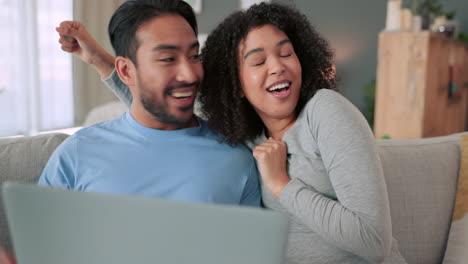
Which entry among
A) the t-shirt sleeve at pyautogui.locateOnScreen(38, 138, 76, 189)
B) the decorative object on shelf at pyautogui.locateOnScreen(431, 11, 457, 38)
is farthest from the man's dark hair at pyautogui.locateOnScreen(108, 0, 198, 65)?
the decorative object on shelf at pyautogui.locateOnScreen(431, 11, 457, 38)

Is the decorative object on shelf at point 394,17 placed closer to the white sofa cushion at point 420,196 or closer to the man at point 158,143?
the white sofa cushion at point 420,196

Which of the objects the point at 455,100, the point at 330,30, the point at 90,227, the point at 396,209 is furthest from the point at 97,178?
the point at 330,30

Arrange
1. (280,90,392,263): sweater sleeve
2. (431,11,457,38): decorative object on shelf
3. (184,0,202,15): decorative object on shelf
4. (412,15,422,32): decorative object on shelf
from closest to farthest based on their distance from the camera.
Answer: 1. (280,90,392,263): sweater sleeve
2. (412,15,422,32): decorative object on shelf
3. (431,11,457,38): decorative object on shelf
4. (184,0,202,15): decorative object on shelf

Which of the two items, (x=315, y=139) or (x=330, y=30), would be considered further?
(x=330, y=30)

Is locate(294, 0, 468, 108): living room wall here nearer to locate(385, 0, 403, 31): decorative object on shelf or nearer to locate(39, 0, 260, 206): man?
locate(385, 0, 403, 31): decorative object on shelf

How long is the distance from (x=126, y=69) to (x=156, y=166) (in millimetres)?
308

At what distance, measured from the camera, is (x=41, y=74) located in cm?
387

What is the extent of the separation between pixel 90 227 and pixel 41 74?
3637 millimetres

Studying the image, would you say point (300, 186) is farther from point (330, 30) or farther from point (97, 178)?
point (330, 30)

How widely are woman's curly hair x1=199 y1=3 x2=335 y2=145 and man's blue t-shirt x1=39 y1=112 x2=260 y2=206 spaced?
80 millimetres

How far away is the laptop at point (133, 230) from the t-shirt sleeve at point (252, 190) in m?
0.73

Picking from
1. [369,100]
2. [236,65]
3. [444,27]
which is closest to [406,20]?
[444,27]

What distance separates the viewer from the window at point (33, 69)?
3.68 metres

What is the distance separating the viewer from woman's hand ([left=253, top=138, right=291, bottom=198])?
1161 mm
